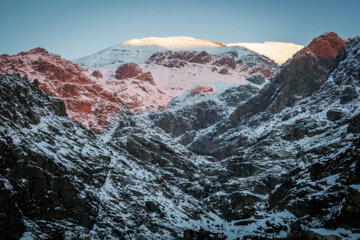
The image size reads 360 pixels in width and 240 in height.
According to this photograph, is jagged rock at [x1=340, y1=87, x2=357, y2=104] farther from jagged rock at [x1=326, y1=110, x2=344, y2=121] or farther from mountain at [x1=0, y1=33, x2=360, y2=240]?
jagged rock at [x1=326, y1=110, x2=344, y2=121]

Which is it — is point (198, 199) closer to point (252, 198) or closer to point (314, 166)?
point (252, 198)

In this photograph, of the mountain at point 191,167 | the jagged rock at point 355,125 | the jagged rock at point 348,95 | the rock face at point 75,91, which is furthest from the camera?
the rock face at point 75,91

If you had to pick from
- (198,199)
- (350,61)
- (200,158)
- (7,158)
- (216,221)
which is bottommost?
(7,158)

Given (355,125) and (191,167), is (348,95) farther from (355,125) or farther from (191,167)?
(191,167)

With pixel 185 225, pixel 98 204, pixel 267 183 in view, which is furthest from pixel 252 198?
pixel 98 204

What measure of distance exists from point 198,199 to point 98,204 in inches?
1712

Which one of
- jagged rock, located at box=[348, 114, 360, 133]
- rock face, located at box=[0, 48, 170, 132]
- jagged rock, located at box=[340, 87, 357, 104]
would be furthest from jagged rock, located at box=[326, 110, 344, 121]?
rock face, located at box=[0, 48, 170, 132]

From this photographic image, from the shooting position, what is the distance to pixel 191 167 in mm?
155250

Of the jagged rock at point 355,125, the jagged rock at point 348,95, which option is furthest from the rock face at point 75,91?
the jagged rock at point 348,95

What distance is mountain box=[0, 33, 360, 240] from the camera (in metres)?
66.1

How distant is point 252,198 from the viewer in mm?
125375

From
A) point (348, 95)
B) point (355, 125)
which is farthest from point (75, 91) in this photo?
point (355, 125)

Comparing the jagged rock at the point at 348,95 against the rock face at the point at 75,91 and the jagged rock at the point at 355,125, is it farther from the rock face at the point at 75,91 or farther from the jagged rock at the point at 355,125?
the rock face at the point at 75,91

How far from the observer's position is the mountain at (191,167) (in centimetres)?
6612
